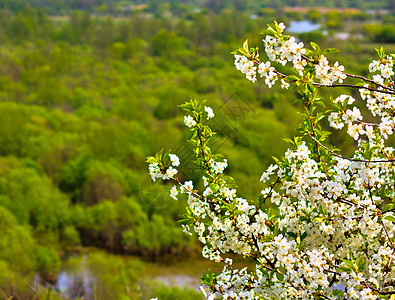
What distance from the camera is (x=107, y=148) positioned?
1082 inches

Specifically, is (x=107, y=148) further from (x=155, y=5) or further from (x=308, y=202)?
(x=155, y=5)

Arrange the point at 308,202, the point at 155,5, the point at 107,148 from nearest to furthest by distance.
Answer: the point at 308,202
the point at 107,148
the point at 155,5

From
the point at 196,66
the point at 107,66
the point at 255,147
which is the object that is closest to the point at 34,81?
the point at 107,66

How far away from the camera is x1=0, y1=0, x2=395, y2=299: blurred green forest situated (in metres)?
16.2

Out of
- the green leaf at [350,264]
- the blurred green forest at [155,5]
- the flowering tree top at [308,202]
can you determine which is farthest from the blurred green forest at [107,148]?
the blurred green forest at [155,5]

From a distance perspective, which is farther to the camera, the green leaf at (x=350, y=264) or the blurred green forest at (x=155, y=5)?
the blurred green forest at (x=155, y=5)

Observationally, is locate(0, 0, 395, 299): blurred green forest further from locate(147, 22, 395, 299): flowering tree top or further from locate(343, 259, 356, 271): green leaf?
locate(343, 259, 356, 271): green leaf

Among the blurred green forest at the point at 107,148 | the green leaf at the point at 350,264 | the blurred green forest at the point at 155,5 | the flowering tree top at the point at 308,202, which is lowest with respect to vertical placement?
the green leaf at the point at 350,264

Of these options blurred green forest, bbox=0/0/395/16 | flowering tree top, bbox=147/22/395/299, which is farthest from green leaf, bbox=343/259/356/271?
blurred green forest, bbox=0/0/395/16

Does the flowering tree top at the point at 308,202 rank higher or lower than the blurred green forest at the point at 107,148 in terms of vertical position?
lower

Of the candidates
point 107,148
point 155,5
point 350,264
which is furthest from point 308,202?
point 155,5

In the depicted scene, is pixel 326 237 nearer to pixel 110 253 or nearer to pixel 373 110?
pixel 373 110

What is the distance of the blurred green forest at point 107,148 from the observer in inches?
636

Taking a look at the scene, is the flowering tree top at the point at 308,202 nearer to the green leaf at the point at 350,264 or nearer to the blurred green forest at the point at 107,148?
the green leaf at the point at 350,264
